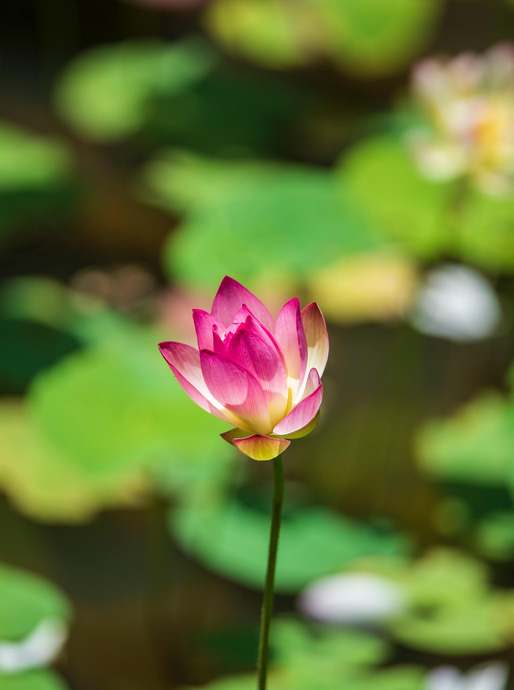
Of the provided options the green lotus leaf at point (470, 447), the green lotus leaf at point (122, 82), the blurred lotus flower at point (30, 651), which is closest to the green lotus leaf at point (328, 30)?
the green lotus leaf at point (122, 82)

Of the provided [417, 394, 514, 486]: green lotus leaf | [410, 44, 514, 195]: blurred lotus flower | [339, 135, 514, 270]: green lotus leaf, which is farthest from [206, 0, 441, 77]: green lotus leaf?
[417, 394, 514, 486]: green lotus leaf

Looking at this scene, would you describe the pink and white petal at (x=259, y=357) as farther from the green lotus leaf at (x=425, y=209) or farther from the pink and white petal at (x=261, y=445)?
the green lotus leaf at (x=425, y=209)

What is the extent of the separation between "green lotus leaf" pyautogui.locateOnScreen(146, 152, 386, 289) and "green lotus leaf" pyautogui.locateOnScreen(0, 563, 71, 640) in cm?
42

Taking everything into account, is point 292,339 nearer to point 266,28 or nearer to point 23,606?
point 23,606

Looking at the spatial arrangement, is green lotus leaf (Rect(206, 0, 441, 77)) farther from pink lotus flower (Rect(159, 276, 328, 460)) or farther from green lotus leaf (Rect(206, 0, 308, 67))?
pink lotus flower (Rect(159, 276, 328, 460))

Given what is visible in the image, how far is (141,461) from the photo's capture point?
2.39 feet

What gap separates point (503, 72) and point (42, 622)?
0.84m

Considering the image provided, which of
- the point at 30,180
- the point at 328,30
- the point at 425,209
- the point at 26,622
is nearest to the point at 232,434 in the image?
the point at 26,622

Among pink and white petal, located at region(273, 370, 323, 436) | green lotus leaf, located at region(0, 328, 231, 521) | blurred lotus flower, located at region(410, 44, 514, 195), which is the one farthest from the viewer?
blurred lotus flower, located at region(410, 44, 514, 195)

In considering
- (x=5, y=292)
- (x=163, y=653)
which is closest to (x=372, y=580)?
(x=163, y=653)

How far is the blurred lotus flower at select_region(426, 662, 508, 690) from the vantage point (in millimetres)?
726

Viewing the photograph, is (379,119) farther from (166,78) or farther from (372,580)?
(372,580)

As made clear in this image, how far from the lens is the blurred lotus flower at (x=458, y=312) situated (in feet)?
4.32

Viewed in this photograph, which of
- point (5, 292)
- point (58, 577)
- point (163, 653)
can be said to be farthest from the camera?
point (5, 292)
